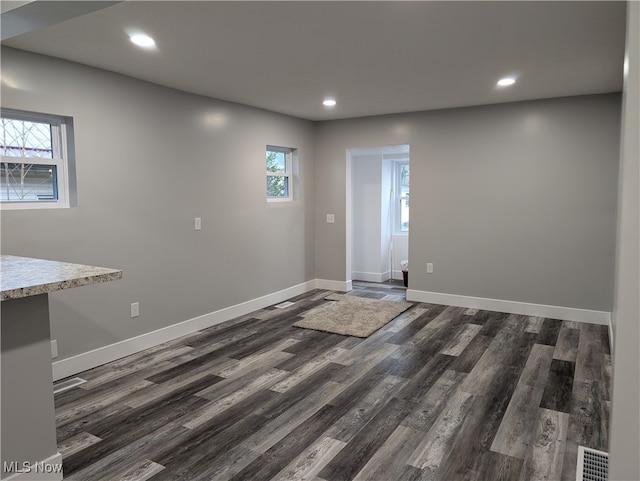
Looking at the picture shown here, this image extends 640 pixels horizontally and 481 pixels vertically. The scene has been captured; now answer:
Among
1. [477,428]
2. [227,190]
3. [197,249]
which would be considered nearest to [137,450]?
[477,428]

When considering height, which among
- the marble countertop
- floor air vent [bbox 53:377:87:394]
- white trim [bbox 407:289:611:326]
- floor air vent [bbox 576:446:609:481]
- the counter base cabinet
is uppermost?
the marble countertop

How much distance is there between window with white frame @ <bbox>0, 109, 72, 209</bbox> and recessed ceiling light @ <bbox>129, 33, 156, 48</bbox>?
96 centimetres

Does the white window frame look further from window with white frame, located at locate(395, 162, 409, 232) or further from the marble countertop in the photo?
the marble countertop

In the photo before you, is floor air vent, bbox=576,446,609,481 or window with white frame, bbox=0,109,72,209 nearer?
floor air vent, bbox=576,446,609,481

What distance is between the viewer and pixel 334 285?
634 cm

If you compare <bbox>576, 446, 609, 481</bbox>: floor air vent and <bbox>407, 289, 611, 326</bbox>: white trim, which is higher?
<bbox>407, 289, 611, 326</bbox>: white trim

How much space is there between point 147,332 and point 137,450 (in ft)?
5.59

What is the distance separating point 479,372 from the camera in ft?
11.2

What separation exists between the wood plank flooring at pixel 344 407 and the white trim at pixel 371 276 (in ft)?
8.72

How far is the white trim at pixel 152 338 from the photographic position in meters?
3.37

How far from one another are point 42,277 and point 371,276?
564cm

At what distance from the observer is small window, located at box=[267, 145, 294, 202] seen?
5.60 m

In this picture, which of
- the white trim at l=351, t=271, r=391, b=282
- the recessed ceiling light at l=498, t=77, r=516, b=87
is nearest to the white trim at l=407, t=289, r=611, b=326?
the white trim at l=351, t=271, r=391, b=282

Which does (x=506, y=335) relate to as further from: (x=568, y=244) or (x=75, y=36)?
(x=75, y=36)
